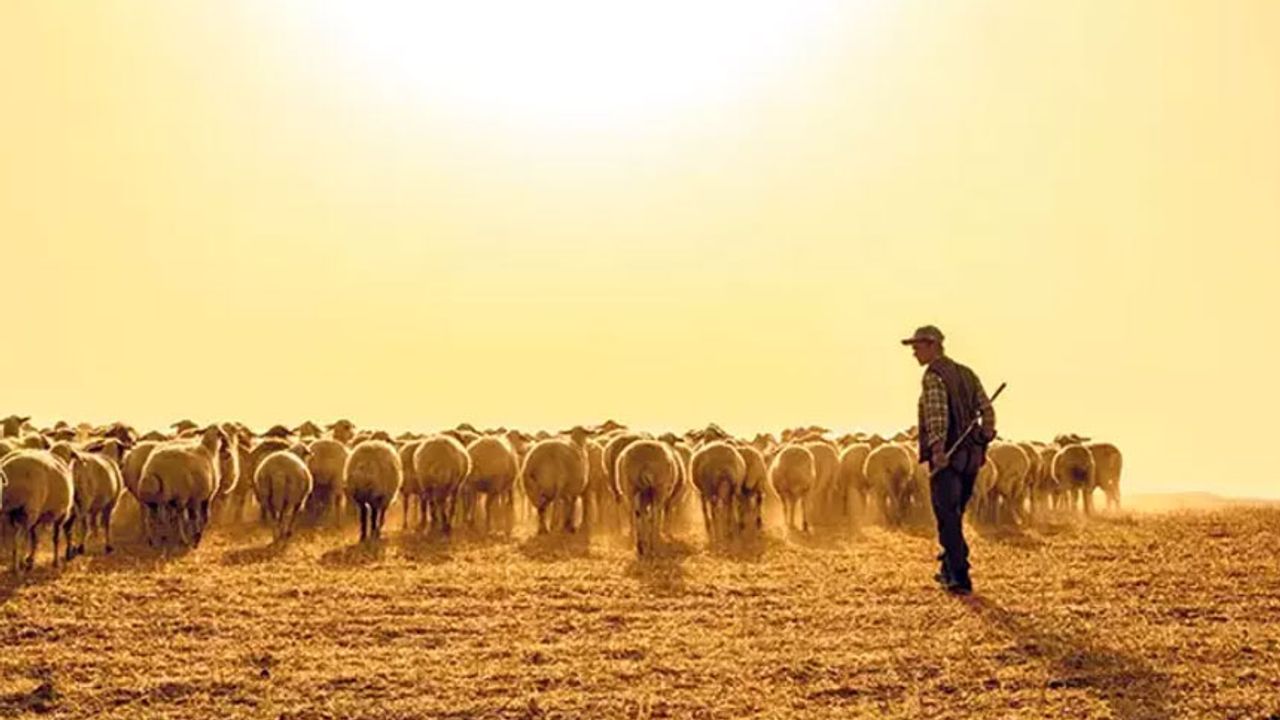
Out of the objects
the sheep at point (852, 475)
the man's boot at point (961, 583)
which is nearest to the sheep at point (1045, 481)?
the sheep at point (852, 475)

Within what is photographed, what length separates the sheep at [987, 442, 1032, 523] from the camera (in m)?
29.6

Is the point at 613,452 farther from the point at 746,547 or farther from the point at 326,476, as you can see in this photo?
the point at 746,547

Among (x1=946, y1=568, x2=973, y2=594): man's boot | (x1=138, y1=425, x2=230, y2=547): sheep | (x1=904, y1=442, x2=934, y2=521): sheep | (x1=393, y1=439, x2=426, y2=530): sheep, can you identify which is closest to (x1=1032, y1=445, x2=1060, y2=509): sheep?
(x1=904, y1=442, x2=934, y2=521): sheep

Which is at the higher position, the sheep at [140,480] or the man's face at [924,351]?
the man's face at [924,351]

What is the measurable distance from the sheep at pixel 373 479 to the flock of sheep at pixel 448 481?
0.03 metres

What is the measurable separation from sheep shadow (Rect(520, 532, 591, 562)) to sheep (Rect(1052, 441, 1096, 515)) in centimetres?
1593

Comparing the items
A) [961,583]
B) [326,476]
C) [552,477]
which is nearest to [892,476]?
[552,477]

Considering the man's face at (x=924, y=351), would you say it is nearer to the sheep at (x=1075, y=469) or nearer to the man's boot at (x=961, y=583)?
the man's boot at (x=961, y=583)

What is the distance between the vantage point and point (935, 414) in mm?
15172

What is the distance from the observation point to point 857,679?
1189 centimetres

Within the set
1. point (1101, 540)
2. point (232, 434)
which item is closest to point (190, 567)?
point (232, 434)

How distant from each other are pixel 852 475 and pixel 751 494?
16.4 ft

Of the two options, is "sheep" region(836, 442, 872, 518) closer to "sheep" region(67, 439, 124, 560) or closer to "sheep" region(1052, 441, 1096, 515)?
"sheep" region(1052, 441, 1096, 515)

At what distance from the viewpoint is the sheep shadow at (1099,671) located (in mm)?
11017
